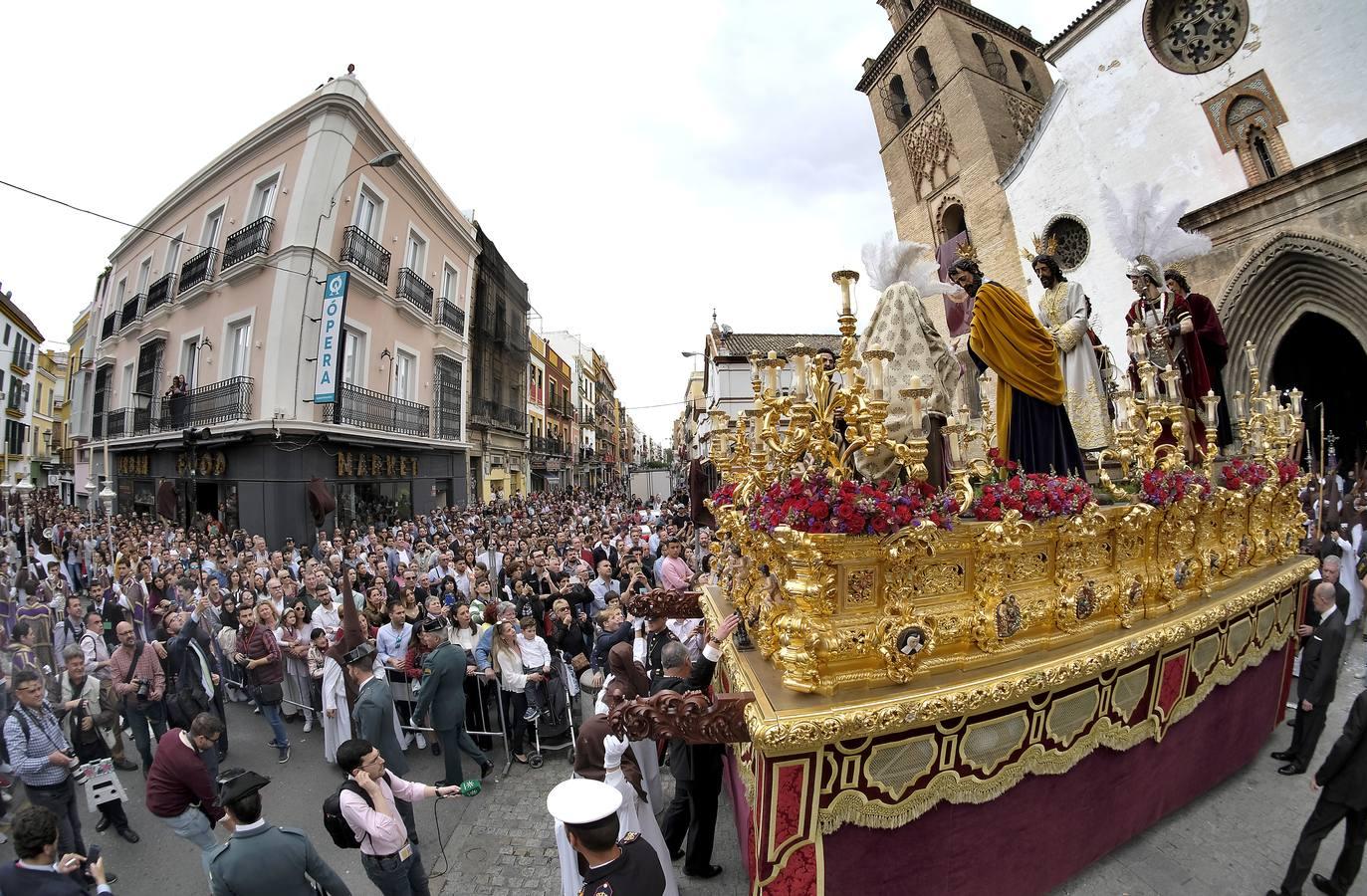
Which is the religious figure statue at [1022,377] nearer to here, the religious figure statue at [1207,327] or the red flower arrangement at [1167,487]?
the red flower arrangement at [1167,487]

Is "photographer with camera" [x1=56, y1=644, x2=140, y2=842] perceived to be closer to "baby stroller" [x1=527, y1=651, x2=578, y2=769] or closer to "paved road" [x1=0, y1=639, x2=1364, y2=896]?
"paved road" [x1=0, y1=639, x2=1364, y2=896]

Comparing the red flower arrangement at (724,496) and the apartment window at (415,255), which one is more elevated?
the apartment window at (415,255)

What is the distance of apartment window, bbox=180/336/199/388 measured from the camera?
16.9 meters

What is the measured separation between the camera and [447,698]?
5309 millimetres

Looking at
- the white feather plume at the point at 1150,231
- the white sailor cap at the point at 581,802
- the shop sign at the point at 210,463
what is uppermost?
the white feather plume at the point at 1150,231

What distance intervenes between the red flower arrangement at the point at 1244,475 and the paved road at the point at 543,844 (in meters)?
2.62

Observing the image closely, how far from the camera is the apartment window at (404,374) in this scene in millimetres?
18734

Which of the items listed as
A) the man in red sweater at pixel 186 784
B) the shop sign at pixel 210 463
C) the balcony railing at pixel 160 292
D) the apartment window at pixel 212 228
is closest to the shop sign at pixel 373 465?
the shop sign at pixel 210 463

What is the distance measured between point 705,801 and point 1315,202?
16613 mm

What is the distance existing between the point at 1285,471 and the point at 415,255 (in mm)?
22691

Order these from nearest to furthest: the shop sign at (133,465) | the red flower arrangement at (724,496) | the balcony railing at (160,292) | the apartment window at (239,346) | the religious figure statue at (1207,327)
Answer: the red flower arrangement at (724,496) < the religious figure statue at (1207,327) < the apartment window at (239,346) < the balcony railing at (160,292) < the shop sign at (133,465)

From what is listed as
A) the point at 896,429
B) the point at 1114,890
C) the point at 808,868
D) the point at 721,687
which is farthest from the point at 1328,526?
the point at 808,868

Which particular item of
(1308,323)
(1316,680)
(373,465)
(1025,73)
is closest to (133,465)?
(373,465)

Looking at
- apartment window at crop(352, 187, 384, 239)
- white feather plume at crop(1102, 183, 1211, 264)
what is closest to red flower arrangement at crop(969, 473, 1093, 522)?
white feather plume at crop(1102, 183, 1211, 264)
